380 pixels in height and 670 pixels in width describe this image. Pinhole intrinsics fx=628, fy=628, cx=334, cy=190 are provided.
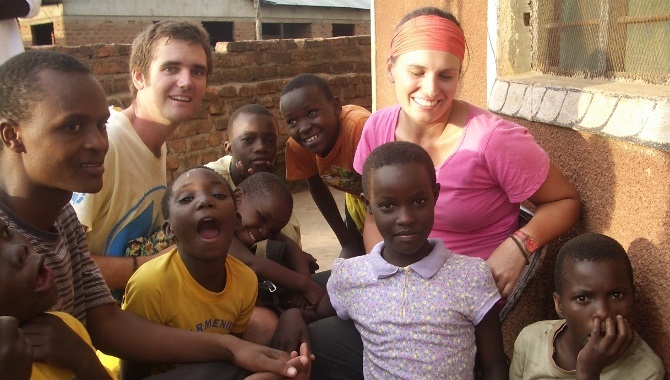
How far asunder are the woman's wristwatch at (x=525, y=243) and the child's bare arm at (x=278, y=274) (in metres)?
0.91

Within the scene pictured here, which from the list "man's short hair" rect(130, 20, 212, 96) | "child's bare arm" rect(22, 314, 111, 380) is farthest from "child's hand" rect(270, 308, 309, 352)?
"man's short hair" rect(130, 20, 212, 96)

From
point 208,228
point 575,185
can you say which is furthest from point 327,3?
point 208,228

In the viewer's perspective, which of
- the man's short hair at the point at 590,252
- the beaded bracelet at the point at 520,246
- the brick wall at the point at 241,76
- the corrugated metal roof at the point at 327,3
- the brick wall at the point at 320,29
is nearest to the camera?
the man's short hair at the point at 590,252

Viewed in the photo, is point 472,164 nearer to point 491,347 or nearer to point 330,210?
point 491,347

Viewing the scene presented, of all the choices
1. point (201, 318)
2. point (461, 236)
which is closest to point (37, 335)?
point (201, 318)

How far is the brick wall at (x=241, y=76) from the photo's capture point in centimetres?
607

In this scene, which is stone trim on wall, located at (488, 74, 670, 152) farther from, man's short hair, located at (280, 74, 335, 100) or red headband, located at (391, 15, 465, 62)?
man's short hair, located at (280, 74, 335, 100)

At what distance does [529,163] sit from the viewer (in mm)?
2201

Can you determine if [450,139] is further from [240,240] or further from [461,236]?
[240,240]

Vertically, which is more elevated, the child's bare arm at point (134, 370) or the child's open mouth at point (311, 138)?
the child's open mouth at point (311, 138)

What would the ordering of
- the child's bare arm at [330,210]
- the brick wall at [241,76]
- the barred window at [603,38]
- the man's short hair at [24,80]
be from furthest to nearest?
the brick wall at [241,76] → the child's bare arm at [330,210] → the barred window at [603,38] → the man's short hair at [24,80]

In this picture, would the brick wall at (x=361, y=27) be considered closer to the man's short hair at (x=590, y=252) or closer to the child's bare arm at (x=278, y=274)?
the child's bare arm at (x=278, y=274)

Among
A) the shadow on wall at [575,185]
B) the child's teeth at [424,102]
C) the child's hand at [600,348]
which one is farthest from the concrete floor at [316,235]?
the child's hand at [600,348]

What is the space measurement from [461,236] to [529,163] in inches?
15.3
